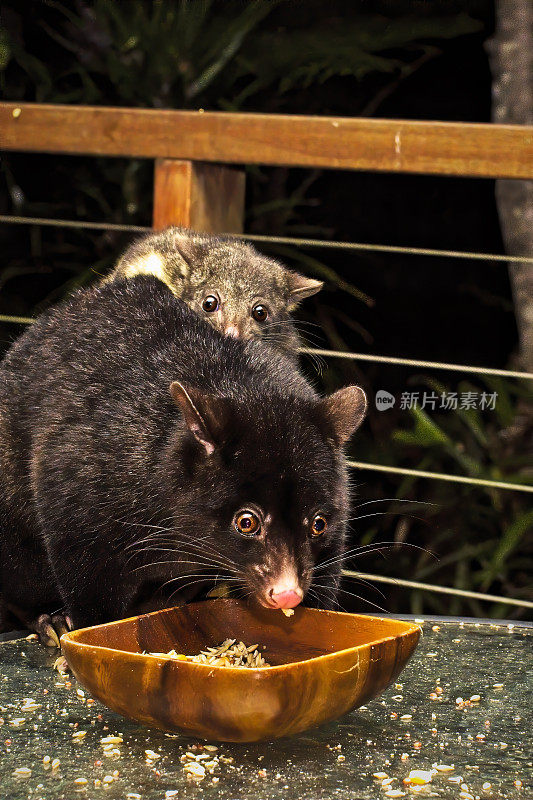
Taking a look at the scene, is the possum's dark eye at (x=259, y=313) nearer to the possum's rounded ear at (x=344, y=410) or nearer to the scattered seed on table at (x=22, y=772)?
the possum's rounded ear at (x=344, y=410)

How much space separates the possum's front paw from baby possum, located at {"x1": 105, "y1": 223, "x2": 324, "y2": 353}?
85 cm

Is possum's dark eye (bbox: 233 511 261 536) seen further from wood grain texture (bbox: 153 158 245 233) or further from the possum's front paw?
wood grain texture (bbox: 153 158 245 233)

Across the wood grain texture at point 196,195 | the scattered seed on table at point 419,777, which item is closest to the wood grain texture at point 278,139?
the wood grain texture at point 196,195

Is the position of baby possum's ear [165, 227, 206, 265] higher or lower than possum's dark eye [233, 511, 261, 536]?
higher

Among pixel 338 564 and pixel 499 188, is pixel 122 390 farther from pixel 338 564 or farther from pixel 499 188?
pixel 499 188

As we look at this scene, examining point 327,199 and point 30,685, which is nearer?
point 30,685

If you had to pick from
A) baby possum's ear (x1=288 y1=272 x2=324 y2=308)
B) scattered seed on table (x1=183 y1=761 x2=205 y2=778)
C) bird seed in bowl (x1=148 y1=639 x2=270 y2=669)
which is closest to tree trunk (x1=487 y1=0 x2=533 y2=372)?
baby possum's ear (x1=288 y1=272 x2=324 y2=308)

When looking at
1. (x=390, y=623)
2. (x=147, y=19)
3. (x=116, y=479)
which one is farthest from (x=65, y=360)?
(x=147, y=19)

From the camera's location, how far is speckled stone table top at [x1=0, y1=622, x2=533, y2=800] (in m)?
1.42

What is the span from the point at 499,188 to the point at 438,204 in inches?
30.1

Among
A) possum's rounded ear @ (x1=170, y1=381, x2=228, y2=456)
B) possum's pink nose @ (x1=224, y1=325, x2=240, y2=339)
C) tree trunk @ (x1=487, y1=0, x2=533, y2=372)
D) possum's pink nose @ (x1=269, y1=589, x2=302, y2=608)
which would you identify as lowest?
possum's pink nose @ (x1=269, y1=589, x2=302, y2=608)

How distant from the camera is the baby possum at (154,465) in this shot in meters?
1.76

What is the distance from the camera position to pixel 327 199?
5.46m

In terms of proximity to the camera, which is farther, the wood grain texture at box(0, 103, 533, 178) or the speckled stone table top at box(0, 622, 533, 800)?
the wood grain texture at box(0, 103, 533, 178)
